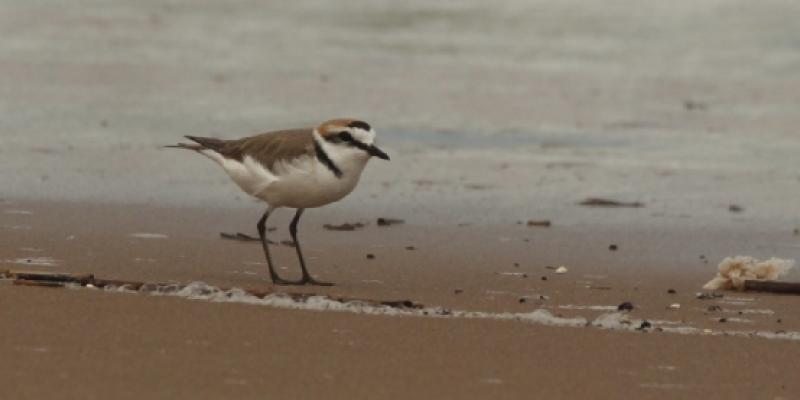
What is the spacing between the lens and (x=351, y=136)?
8789mm

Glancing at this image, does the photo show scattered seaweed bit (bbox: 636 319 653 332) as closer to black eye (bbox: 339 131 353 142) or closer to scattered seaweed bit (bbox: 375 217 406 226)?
black eye (bbox: 339 131 353 142)

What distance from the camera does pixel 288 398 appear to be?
5.93m

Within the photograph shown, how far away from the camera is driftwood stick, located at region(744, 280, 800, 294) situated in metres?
8.80

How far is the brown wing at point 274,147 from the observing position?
352 inches

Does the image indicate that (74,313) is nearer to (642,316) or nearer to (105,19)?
(642,316)

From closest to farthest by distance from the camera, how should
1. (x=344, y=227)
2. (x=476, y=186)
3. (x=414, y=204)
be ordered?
(x=344, y=227) → (x=414, y=204) → (x=476, y=186)

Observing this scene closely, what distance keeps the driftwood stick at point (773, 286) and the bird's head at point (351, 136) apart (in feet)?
6.05

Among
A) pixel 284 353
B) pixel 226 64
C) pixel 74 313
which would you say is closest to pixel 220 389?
pixel 284 353

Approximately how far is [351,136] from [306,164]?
0.27 meters

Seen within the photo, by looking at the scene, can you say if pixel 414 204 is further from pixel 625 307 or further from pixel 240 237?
pixel 625 307

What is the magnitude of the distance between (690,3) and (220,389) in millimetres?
21849

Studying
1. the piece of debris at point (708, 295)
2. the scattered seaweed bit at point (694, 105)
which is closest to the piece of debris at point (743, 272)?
the piece of debris at point (708, 295)

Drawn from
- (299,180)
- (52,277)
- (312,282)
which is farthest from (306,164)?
(52,277)

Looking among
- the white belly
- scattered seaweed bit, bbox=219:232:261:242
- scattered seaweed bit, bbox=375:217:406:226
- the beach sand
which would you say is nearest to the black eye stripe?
the white belly
